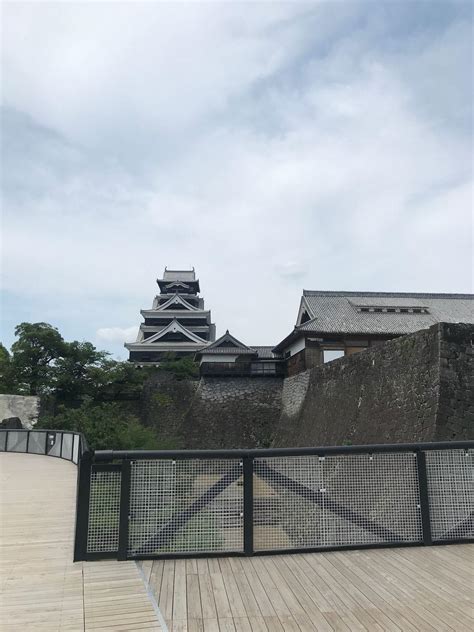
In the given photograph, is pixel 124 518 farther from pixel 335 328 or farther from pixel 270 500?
pixel 335 328

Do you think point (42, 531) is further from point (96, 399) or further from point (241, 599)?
point (96, 399)

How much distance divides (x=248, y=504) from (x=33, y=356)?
2201cm

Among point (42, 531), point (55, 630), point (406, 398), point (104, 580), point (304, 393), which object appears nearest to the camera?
point (55, 630)

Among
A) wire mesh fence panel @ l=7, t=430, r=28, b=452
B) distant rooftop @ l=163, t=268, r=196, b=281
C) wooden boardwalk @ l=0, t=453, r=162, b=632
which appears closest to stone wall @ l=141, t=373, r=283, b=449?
wire mesh fence panel @ l=7, t=430, r=28, b=452

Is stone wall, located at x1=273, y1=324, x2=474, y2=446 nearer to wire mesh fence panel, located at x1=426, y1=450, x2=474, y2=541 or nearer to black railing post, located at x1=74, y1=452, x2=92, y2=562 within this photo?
wire mesh fence panel, located at x1=426, y1=450, x2=474, y2=541

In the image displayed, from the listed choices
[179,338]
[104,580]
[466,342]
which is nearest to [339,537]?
[104,580]

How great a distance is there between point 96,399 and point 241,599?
74.5 feet

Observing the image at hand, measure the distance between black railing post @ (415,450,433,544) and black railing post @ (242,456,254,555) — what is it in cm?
149

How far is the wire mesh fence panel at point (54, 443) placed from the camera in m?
11.9

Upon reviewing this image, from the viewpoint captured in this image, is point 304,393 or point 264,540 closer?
point 264,540

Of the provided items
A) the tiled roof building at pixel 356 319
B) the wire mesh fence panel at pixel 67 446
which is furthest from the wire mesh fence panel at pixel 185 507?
the tiled roof building at pixel 356 319

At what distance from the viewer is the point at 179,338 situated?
3600 centimetres

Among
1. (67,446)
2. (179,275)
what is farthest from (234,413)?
(179,275)

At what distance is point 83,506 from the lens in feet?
10.6
